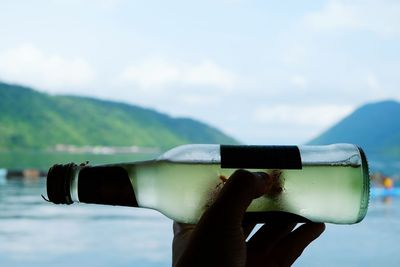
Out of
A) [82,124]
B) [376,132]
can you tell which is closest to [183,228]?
[376,132]

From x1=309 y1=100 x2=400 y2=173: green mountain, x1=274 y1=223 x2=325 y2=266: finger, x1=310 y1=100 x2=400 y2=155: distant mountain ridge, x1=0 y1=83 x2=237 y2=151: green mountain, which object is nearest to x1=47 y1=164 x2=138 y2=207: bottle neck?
x1=274 y1=223 x2=325 y2=266: finger

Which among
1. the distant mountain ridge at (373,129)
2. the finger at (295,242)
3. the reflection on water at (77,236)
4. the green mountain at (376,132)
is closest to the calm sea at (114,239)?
the reflection on water at (77,236)

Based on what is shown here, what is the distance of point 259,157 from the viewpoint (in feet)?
1.64

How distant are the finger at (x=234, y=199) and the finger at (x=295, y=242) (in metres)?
0.10

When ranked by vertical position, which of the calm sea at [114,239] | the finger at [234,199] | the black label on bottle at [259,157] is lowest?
the calm sea at [114,239]

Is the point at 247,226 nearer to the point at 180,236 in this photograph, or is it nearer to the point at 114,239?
the point at 180,236

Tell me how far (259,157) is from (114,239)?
6415mm

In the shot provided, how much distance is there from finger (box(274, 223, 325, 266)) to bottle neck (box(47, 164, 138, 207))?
0.37 feet

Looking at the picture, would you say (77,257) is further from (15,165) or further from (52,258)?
(15,165)

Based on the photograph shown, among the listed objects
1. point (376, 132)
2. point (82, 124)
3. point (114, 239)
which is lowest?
point (114, 239)

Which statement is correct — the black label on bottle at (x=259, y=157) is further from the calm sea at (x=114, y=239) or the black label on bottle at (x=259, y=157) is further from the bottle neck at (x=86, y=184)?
the calm sea at (x=114, y=239)

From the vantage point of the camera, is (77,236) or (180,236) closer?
(180,236)

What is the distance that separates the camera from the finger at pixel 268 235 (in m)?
0.53

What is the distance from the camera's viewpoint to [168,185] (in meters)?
0.53
